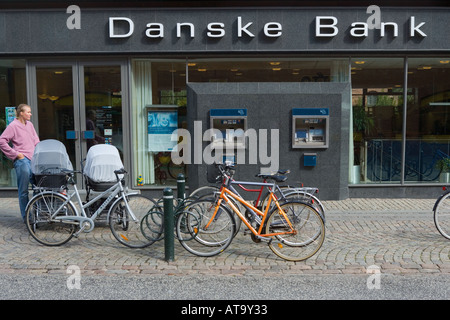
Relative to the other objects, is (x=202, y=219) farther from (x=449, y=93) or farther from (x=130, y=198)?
(x=449, y=93)

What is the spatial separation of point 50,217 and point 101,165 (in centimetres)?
101

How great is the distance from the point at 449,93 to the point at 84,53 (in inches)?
318

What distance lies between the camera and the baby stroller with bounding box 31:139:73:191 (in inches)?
251

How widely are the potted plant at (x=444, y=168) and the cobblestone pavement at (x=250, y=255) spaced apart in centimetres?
294

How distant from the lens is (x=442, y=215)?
625cm

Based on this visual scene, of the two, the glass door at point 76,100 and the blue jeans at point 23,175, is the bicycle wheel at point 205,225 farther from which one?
the glass door at point 76,100

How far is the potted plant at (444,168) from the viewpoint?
967cm

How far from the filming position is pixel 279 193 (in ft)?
18.7

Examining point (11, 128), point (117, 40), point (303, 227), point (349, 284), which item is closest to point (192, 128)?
point (117, 40)

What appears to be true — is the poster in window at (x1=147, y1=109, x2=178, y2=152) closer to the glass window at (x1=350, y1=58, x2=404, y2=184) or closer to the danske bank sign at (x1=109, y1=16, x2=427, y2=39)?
the danske bank sign at (x1=109, y1=16, x2=427, y2=39)

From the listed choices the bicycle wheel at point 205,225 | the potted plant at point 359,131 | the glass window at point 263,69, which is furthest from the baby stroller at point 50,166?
the potted plant at point 359,131

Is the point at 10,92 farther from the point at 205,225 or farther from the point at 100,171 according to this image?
the point at 205,225

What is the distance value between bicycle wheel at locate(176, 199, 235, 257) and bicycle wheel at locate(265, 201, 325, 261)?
518 millimetres

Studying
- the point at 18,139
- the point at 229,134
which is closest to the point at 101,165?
the point at 18,139
